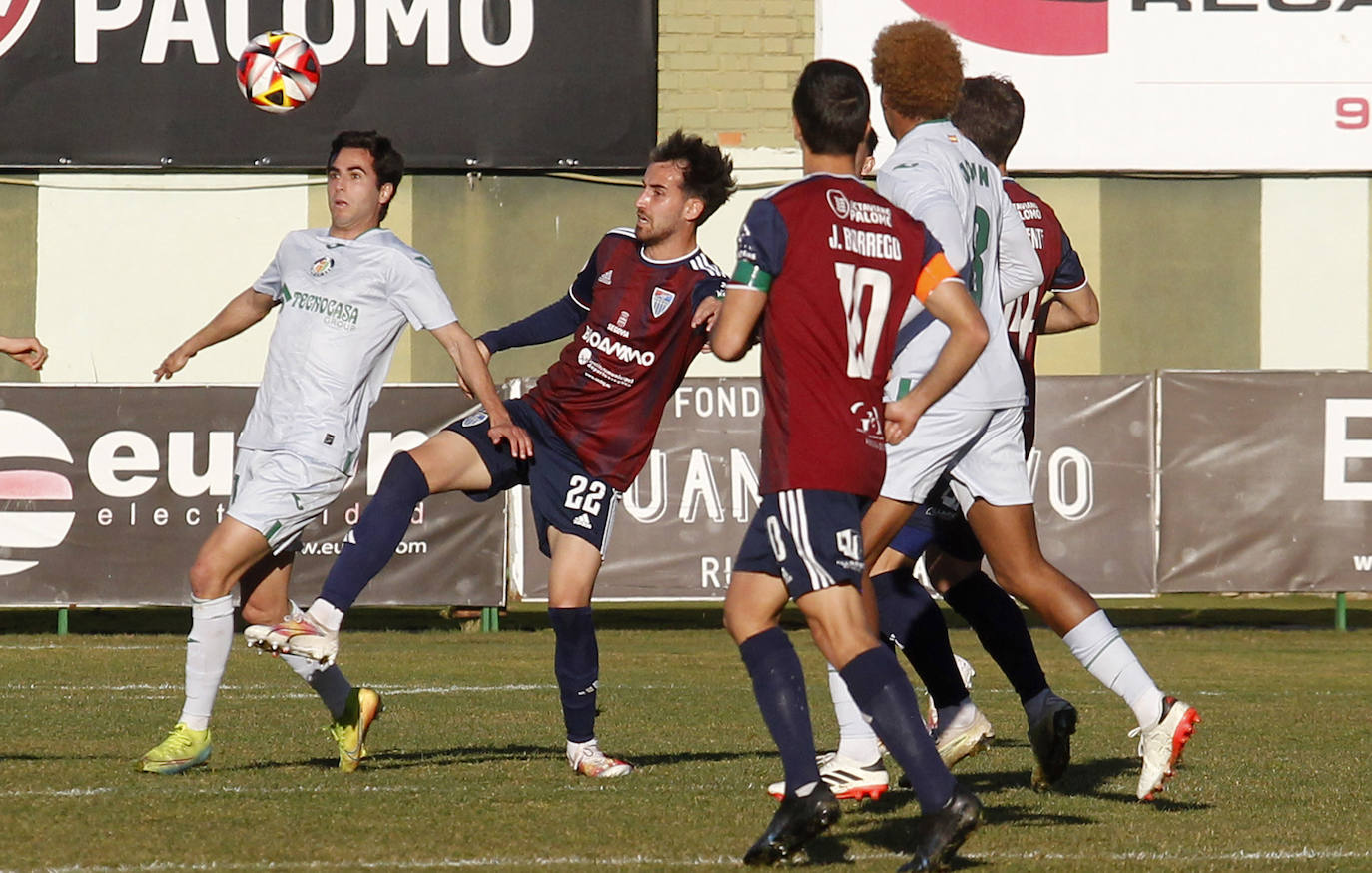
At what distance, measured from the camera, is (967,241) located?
5809 mm

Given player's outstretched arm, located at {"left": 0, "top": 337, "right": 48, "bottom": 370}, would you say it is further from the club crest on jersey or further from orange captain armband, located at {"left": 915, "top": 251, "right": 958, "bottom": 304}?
orange captain armband, located at {"left": 915, "top": 251, "right": 958, "bottom": 304}

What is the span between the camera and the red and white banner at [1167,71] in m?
18.4

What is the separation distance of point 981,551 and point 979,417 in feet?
3.43

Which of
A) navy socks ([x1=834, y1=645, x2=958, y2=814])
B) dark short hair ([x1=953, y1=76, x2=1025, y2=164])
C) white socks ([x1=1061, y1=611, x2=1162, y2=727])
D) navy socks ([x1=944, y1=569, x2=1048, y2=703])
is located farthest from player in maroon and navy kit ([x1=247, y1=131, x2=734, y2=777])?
navy socks ([x1=834, y1=645, x2=958, y2=814])

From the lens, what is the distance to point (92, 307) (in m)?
18.4

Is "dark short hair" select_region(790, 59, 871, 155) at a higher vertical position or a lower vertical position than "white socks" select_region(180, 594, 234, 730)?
higher

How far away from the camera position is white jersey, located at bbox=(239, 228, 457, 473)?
271 inches

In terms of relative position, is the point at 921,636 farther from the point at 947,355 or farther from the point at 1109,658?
the point at 947,355

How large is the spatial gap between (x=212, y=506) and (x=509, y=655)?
276cm

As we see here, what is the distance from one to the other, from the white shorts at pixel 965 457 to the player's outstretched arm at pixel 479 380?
155 cm

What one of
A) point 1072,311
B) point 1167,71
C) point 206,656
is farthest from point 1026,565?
point 1167,71

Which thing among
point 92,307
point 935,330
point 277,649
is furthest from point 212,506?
point 935,330

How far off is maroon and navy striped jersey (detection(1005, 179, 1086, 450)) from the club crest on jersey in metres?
1.30

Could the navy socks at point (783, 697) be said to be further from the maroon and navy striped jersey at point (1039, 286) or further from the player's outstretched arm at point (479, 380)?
the player's outstretched arm at point (479, 380)
